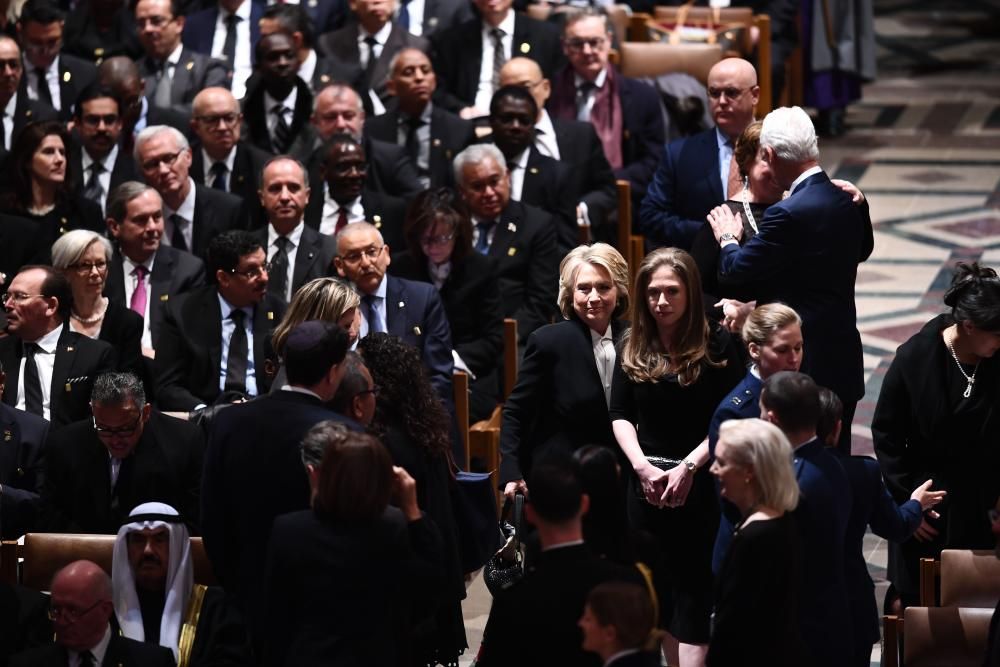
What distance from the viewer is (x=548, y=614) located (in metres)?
3.79

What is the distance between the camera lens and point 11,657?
470cm

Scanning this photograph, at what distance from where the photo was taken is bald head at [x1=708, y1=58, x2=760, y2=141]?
6.34 metres

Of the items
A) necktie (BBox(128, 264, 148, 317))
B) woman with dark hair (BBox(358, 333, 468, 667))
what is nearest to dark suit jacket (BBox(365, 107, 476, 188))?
necktie (BBox(128, 264, 148, 317))

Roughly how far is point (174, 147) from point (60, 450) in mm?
2107

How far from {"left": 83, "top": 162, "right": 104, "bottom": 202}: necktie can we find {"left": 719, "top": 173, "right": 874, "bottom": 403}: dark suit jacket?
3570 millimetres

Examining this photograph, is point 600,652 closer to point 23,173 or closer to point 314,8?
point 23,173

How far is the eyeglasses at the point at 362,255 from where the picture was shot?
6.52 m

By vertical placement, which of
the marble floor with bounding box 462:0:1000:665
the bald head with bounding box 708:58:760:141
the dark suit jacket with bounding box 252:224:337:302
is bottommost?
the marble floor with bounding box 462:0:1000:665

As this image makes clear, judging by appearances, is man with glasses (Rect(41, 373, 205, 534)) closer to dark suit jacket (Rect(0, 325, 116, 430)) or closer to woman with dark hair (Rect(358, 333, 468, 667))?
dark suit jacket (Rect(0, 325, 116, 430))

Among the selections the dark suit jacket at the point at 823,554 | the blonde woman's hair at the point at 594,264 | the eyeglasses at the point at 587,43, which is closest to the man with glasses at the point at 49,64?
the eyeglasses at the point at 587,43

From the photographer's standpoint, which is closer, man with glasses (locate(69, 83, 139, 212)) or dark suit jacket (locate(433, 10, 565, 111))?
man with glasses (locate(69, 83, 139, 212))

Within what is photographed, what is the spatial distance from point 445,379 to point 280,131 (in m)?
2.25

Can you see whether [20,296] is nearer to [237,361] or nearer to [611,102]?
[237,361]

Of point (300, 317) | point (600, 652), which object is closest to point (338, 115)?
point (300, 317)
